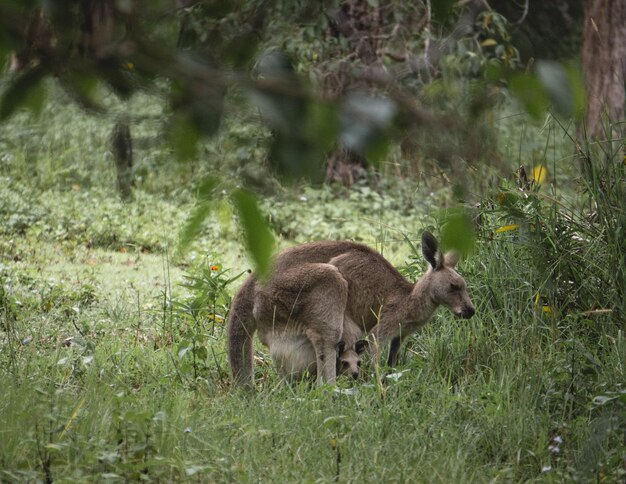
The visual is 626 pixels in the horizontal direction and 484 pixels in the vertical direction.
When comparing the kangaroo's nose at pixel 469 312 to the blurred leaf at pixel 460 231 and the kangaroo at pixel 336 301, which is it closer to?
the kangaroo at pixel 336 301

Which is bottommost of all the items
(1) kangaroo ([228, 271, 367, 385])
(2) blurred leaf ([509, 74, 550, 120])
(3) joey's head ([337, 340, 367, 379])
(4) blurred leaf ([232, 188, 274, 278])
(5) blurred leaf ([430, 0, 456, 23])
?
(3) joey's head ([337, 340, 367, 379])

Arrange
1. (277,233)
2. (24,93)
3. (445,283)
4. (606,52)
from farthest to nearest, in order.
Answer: (606,52)
(277,233)
(445,283)
(24,93)

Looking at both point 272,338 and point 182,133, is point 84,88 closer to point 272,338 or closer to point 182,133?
point 182,133

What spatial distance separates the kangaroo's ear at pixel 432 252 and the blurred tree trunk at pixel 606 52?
4.61m

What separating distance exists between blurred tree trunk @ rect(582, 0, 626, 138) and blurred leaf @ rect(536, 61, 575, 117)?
9173mm

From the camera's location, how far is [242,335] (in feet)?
20.1

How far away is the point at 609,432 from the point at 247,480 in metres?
1.70

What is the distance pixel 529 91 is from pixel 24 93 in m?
0.95

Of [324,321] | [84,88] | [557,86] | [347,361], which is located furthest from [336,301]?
[557,86]

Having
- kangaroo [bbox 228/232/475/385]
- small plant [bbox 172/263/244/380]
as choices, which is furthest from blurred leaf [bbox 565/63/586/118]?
small plant [bbox 172/263/244/380]

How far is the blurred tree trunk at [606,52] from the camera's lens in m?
10.8

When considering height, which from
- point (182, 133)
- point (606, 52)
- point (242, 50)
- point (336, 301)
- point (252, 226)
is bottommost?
point (336, 301)

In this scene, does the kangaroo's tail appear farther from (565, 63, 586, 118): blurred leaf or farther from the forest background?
(565, 63, 586, 118): blurred leaf

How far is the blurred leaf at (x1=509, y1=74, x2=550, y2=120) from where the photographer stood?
181cm
